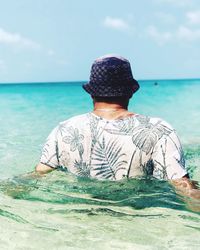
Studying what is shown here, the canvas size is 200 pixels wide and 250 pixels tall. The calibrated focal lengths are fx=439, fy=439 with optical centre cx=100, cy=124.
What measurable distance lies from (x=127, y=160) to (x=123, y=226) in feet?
2.50

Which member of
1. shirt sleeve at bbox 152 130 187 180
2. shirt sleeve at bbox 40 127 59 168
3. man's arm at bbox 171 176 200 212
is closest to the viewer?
man's arm at bbox 171 176 200 212

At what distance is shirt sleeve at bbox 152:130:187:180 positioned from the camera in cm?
396

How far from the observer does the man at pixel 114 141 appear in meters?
4.02

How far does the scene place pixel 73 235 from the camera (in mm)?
3287

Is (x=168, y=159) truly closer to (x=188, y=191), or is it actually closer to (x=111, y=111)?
(x=188, y=191)

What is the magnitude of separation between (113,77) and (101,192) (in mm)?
1116

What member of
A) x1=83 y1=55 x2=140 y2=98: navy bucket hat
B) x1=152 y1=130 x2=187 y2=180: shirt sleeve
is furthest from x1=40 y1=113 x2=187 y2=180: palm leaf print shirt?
x1=83 y1=55 x2=140 y2=98: navy bucket hat

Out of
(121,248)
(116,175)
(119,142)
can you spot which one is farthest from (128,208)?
(121,248)

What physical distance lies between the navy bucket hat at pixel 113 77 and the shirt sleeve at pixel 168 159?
1.97 ft

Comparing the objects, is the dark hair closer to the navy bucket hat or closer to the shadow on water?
the navy bucket hat

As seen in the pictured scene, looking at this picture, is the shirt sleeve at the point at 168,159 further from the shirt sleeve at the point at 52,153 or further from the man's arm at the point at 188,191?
the shirt sleeve at the point at 52,153

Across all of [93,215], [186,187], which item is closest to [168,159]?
[186,187]

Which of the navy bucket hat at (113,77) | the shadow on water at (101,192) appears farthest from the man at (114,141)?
the shadow on water at (101,192)

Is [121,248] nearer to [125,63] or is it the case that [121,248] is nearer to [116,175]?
[116,175]
